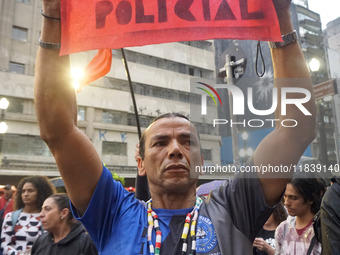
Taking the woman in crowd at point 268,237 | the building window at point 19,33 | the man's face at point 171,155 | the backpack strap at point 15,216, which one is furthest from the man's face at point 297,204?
the building window at point 19,33

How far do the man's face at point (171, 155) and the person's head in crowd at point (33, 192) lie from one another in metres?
2.82

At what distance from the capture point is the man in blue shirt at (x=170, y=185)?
179 cm

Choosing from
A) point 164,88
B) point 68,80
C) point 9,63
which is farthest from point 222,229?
point 164,88

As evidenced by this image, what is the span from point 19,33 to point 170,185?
23.5 metres

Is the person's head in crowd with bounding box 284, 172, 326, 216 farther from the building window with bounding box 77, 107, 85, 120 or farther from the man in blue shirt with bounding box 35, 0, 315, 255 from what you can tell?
the building window with bounding box 77, 107, 85, 120

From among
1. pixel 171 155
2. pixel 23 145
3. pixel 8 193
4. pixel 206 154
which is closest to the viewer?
pixel 171 155

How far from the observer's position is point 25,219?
434cm

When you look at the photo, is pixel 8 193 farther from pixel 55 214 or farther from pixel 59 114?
pixel 59 114

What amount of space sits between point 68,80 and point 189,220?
3.27 feet

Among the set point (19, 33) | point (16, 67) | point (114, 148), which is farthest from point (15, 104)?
point (114, 148)

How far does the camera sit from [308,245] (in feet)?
10.6

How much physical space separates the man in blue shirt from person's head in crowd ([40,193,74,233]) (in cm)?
194

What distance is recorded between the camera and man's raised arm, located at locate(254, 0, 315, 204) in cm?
177

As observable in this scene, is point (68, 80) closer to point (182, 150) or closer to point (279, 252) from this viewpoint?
point (182, 150)
